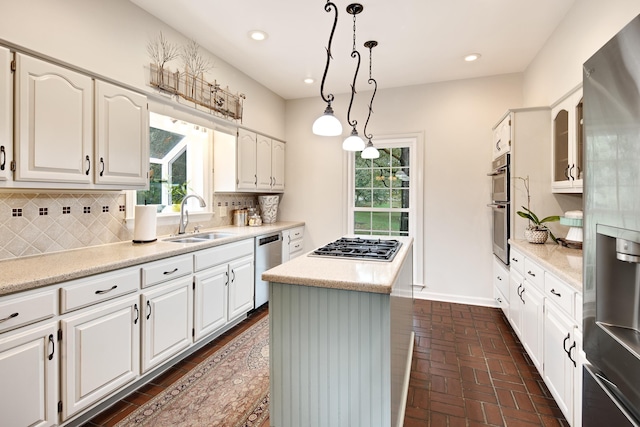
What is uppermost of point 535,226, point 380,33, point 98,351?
point 380,33

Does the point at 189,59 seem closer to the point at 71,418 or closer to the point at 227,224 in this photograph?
the point at 227,224

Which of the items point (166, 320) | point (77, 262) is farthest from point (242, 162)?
point (77, 262)

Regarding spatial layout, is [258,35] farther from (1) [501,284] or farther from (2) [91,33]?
(1) [501,284]

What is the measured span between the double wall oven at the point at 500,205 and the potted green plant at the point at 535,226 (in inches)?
6.4

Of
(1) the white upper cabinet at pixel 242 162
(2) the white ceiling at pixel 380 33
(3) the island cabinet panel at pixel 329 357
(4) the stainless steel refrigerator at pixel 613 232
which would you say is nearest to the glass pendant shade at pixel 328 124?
(3) the island cabinet panel at pixel 329 357

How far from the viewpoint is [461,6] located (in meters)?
2.49

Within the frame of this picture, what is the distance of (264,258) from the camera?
3.63m

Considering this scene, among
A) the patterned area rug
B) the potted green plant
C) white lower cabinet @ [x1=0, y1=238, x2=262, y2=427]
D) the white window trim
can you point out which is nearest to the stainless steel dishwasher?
white lower cabinet @ [x1=0, y1=238, x2=262, y2=427]

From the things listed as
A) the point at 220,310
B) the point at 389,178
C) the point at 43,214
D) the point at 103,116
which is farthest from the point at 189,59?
the point at 389,178

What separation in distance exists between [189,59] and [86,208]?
168cm

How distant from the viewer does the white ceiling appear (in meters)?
2.50

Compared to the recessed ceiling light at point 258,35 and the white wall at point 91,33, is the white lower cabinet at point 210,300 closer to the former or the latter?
the white wall at point 91,33

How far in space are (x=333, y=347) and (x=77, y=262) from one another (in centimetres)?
161

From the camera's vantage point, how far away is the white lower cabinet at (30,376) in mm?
1442
